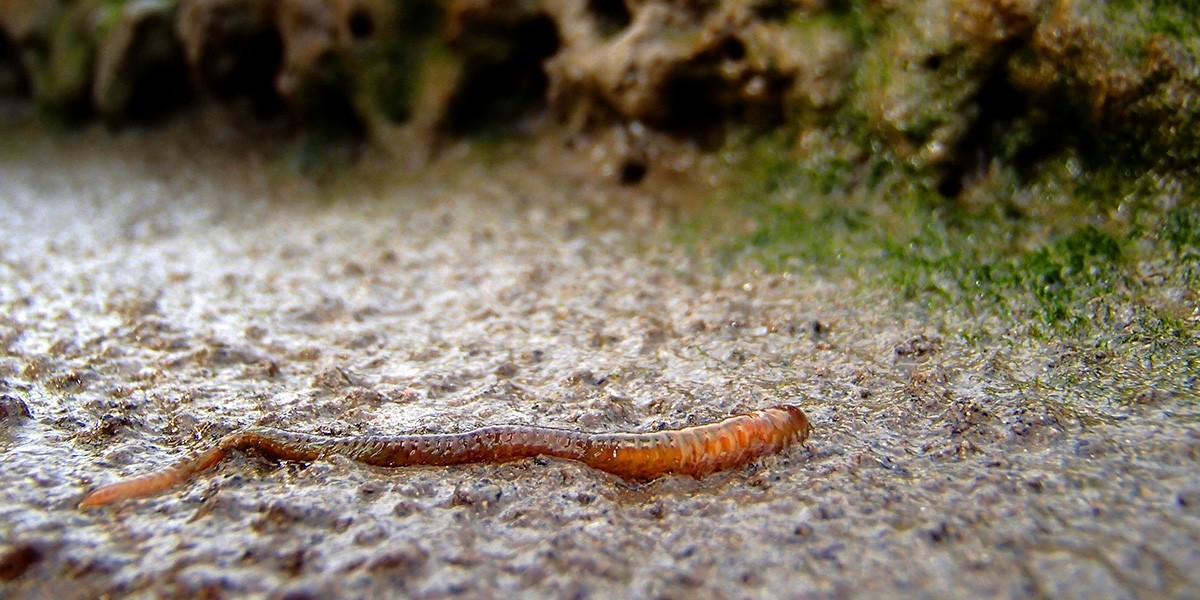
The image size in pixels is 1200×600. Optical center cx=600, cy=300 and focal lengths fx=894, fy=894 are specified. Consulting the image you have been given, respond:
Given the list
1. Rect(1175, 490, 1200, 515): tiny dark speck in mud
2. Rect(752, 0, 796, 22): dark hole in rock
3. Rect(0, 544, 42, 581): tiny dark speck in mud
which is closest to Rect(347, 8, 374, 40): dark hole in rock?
Rect(752, 0, 796, 22): dark hole in rock

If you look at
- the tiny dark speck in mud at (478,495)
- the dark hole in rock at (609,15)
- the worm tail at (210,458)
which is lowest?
the tiny dark speck in mud at (478,495)

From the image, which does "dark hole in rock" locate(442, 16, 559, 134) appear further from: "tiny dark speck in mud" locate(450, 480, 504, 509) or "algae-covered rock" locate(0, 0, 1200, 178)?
"tiny dark speck in mud" locate(450, 480, 504, 509)

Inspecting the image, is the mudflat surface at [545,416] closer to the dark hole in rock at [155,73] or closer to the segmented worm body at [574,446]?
the segmented worm body at [574,446]

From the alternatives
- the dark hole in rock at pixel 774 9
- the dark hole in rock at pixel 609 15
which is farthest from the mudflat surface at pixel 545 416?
the dark hole in rock at pixel 774 9

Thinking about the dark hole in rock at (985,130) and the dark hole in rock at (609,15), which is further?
the dark hole in rock at (609,15)

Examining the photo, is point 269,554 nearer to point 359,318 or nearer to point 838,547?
point 838,547

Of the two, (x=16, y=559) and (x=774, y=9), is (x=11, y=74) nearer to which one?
(x=774, y=9)

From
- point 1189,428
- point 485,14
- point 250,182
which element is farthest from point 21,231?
point 1189,428
